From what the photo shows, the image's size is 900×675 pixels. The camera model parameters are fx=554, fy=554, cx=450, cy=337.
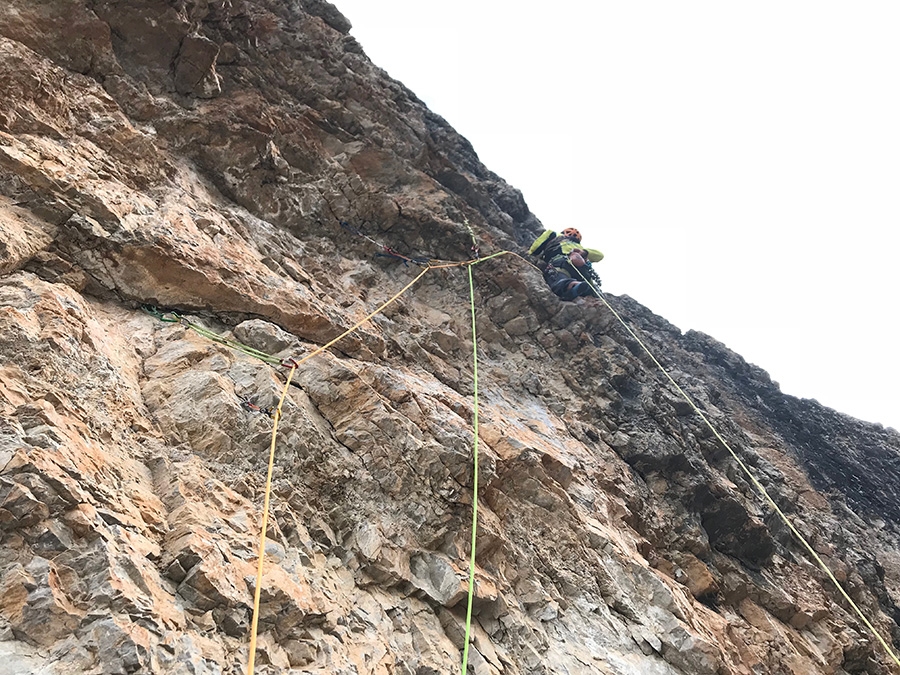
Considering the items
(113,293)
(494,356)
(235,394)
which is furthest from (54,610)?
(494,356)

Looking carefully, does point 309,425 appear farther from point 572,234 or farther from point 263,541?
point 572,234

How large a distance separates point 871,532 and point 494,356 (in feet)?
29.8

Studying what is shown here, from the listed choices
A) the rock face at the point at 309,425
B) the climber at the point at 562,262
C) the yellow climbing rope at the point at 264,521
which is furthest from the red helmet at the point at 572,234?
the yellow climbing rope at the point at 264,521

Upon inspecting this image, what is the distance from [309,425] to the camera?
4.81m

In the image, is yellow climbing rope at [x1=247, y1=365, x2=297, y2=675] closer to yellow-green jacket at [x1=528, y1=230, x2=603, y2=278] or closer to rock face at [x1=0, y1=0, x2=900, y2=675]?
rock face at [x1=0, y1=0, x2=900, y2=675]

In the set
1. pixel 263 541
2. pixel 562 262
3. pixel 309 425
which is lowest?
pixel 263 541

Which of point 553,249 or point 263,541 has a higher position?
→ point 553,249

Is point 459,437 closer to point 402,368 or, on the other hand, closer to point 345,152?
point 402,368

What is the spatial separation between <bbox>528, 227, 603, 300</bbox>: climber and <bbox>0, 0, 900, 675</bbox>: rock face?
728 mm

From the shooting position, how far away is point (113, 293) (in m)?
5.05

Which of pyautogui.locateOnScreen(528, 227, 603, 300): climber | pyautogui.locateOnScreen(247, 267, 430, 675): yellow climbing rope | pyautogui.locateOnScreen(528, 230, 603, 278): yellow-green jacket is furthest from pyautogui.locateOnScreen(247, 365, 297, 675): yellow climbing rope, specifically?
pyautogui.locateOnScreen(528, 230, 603, 278): yellow-green jacket

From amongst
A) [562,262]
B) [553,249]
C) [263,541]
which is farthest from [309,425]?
[553,249]

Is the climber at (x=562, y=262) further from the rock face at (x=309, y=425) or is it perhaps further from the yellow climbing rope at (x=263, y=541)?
the yellow climbing rope at (x=263, y=541)

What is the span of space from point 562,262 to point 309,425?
28.8 ft
